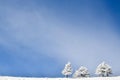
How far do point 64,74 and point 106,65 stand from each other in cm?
1421

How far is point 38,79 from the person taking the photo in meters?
99.8

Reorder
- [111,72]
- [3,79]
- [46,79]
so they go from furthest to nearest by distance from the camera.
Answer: [111,72], [46,79], [3,79]

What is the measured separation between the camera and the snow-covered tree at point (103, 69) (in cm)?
11256

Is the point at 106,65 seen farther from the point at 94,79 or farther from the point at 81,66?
the point at 94,79

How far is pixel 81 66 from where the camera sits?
114812 millimetres

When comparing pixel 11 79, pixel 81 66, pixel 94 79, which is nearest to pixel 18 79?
pixel 11 79

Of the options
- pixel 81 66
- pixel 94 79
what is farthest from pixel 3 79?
pixel 81 66

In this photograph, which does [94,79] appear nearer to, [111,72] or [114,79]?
[114,79]

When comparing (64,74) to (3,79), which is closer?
(3,79)

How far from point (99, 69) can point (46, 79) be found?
22088mm

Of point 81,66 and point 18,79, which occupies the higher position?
point 81,66

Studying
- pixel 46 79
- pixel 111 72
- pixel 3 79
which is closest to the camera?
pixel 3 79

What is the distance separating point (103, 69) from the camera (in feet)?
371

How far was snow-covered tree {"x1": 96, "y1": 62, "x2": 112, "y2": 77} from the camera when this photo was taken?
11256 cm
